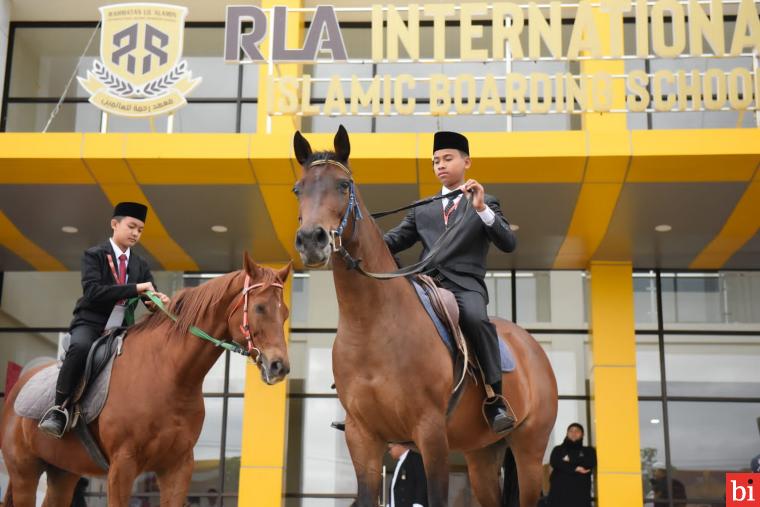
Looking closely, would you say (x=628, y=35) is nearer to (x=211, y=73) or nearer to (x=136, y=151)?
(x=211, y=73)

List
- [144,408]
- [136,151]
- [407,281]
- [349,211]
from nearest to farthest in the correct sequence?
[349,211] → [407,281] → [144,408] → [136,151]

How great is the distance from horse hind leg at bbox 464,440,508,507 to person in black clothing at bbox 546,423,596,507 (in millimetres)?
6668

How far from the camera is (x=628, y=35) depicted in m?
17.8

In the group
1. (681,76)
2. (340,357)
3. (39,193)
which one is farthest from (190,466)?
(681,76)

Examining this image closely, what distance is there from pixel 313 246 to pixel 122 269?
139 inches

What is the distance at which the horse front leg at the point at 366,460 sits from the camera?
18.7ft

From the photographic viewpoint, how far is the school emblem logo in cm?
1358

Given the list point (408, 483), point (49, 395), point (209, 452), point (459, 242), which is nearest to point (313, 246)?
point (459, 242)

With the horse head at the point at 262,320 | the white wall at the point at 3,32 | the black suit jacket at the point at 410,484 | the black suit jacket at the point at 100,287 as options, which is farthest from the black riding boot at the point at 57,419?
the white wall at the point at 3,32

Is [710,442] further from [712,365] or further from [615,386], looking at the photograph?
[615,386]

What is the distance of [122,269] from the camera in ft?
26.4

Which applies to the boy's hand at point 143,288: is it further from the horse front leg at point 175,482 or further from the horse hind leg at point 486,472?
the horse hind leg at point 486,472

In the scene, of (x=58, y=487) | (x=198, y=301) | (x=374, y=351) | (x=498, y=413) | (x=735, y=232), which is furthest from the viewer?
(x=735, y=232)

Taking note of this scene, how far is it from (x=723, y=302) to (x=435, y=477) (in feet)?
39.7
